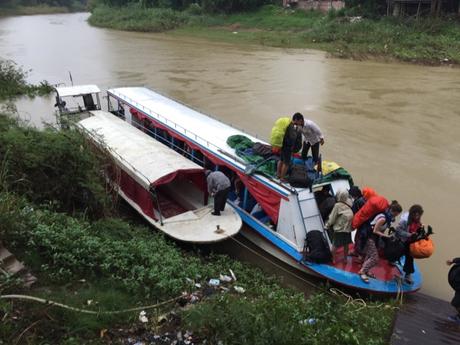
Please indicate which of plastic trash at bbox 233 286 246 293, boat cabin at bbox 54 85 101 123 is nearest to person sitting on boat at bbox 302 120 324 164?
plastic trash at bbox 233 286 246 293

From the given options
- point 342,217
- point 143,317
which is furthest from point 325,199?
point 143,317

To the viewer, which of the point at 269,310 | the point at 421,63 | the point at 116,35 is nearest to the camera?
the point at 269,310

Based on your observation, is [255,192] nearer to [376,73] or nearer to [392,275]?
Result: [392,275]

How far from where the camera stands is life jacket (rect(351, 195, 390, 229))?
6.35 meters

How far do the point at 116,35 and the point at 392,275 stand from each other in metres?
40.0

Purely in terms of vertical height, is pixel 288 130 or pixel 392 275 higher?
pixel 288 130

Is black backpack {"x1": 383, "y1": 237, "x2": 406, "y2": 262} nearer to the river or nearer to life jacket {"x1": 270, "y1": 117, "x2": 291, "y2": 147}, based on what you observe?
the river

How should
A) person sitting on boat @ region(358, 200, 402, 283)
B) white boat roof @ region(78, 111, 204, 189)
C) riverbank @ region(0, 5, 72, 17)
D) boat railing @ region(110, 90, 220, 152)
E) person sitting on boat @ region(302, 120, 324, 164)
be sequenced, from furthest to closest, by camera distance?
riverbank @ region(0, 5, 72, 17) < boat railing @ region(110, 90, 220, 152) < person sitting on boat @ region(302, 120, 324, 164) < white boat roof @ region(78, 111, 204, 189) < person sitting on boat @ region(358, 200, 402, 283)

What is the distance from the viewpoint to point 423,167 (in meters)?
12.3

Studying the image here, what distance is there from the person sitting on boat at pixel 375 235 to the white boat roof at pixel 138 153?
3317 mm

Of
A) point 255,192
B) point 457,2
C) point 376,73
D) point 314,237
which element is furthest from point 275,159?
point 457,2

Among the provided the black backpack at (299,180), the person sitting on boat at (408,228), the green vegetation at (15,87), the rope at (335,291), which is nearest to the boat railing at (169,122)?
the black backpack at (299,180)

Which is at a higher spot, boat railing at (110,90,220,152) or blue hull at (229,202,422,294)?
boat railing at (110,90,220,152)

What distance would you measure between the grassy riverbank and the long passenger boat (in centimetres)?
2105
